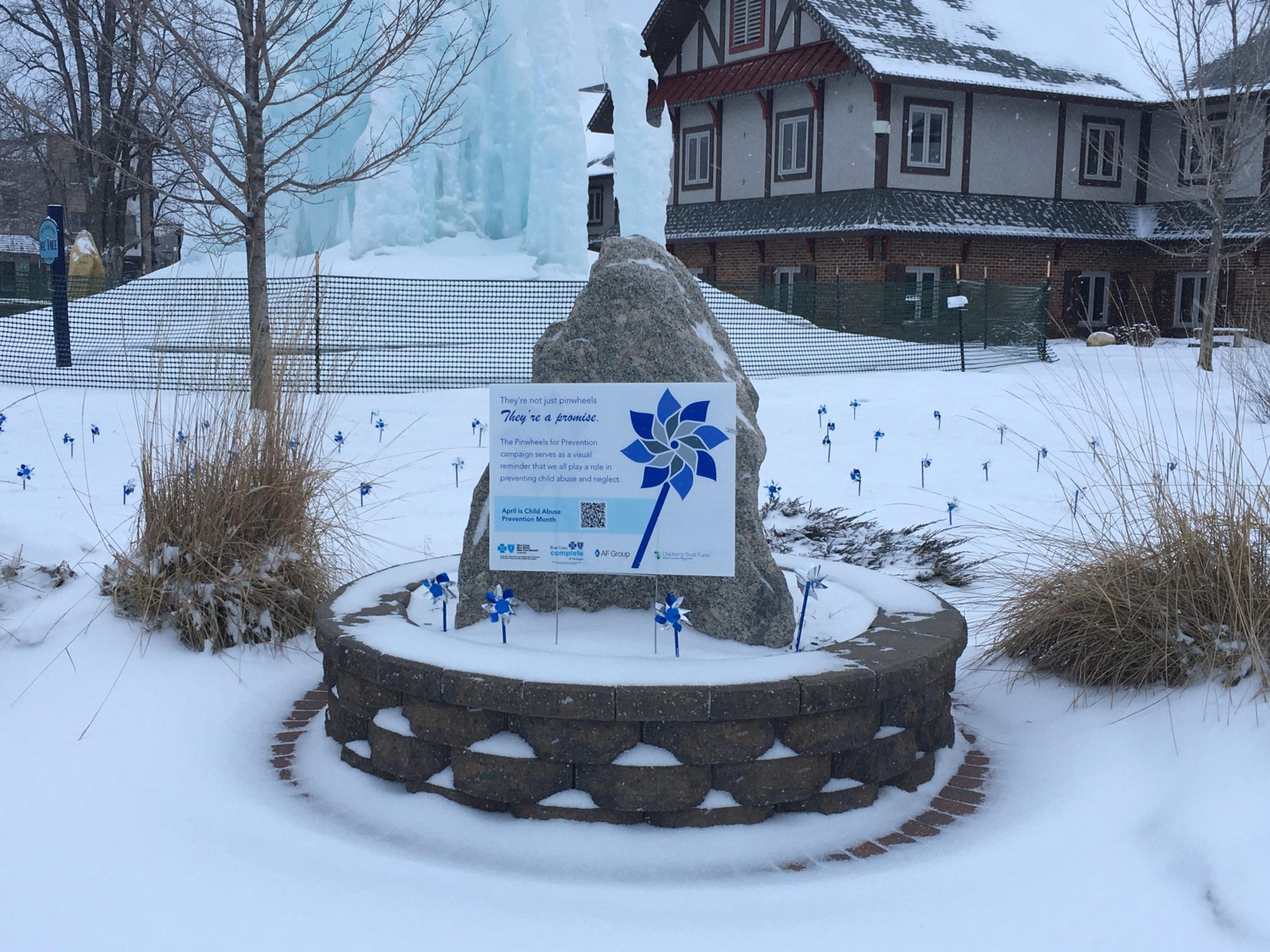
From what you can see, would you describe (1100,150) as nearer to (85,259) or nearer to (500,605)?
(85,259)

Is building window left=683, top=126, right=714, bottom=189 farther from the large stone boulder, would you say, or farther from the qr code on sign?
the qr code on sign

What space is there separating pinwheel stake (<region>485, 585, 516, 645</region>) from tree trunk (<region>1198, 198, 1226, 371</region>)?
1384cm

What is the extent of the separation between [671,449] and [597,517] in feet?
1.10

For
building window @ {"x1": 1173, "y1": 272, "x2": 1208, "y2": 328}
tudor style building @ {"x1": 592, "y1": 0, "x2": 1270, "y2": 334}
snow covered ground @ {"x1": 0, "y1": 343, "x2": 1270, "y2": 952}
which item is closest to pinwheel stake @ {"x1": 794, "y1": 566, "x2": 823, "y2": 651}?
snow covered ground @ {"x1": 0, "y1": 343, "x2": 1270, "y2": 952}

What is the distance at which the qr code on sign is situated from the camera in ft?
12.4

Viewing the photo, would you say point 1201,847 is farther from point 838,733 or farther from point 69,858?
point 69,858

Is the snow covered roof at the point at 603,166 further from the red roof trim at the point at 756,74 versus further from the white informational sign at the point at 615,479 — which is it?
the white informational sign at the point at 615,479

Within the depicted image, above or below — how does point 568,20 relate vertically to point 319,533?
above

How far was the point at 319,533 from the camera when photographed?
201 inches

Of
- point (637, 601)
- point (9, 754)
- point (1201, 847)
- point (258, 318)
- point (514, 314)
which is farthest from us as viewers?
point (514, 314)

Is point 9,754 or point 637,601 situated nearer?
point 9,754

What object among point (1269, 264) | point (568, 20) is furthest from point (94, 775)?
point (1269, 264)

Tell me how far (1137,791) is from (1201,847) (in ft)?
1.27

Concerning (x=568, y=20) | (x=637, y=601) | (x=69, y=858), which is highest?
(x=568, y=20)
